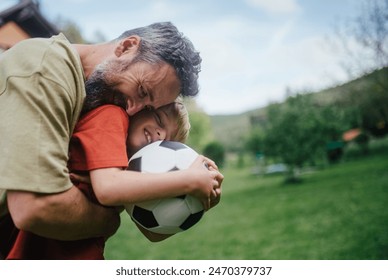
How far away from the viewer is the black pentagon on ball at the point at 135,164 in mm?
1159

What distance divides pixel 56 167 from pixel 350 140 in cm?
1515

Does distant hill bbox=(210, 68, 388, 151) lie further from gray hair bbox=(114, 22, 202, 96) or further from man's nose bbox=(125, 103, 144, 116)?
man's nose bbox=(125, 103, 144, 116)

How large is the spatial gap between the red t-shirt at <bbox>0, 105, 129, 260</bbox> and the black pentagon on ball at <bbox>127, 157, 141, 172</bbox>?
97mm

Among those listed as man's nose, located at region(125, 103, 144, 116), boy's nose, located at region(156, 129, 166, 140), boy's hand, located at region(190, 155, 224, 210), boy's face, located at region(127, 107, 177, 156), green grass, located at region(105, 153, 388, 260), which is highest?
man's nose, located at region(125, 103, 144, 116)

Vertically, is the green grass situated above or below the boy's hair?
below

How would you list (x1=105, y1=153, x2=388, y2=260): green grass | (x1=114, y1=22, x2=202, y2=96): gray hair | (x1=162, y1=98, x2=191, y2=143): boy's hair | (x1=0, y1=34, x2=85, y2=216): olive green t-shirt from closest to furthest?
1. (x1=0, y1=34, x2=85, y2=216): olive green t-shirt
2. (x1=114, y1=22, x2=202, y2=96): gray hair
3. (x1=162, y1=98, x2=191, y2=143): boy's hair
4. (x1=105, y1=153, x2=388, y2=260): green grass

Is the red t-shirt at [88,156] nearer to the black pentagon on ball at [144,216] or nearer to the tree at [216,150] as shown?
the black pentagon on ball at [144,216]

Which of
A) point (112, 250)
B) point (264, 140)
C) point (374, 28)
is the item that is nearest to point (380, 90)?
point (374, 28)

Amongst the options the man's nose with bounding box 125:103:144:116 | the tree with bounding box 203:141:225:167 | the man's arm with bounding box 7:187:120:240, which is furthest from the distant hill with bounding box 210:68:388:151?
the man's arm with bounding box 7:187:120:240

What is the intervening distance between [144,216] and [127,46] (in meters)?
0.49

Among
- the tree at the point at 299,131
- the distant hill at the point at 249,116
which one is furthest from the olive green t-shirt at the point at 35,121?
the tree at the point at 299,131

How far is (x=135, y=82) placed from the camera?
1.21 meters

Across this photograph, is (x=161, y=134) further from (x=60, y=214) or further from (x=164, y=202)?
(x=60, y=214)

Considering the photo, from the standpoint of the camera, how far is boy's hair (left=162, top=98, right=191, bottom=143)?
4.41ft
